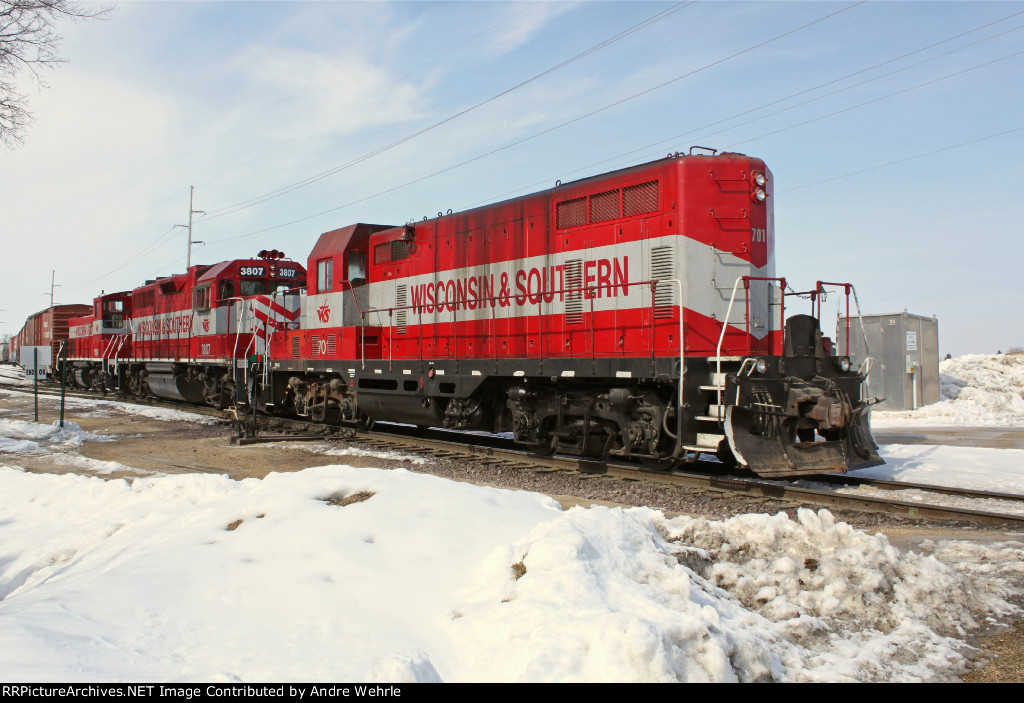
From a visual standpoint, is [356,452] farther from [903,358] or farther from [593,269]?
[903,358]

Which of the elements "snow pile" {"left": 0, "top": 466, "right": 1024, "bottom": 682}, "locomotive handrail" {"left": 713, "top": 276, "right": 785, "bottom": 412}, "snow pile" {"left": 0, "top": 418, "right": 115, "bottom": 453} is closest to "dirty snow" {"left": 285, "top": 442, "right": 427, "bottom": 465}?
"snow pile" {"left": 0, "top": 418, "right": 115, "bottom": 453}

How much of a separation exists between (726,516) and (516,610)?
13.6ft

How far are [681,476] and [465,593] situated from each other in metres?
5.39

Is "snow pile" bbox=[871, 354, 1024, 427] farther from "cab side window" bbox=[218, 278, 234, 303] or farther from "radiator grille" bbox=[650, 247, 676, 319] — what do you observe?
"cab side window" bbox=[218, 278, 234, 303]

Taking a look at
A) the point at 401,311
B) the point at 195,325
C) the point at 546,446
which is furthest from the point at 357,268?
the point at 195,325

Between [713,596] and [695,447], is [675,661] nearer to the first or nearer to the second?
[713,596]

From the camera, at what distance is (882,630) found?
13.0 ft

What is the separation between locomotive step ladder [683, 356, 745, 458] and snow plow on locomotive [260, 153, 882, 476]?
0.06 feet

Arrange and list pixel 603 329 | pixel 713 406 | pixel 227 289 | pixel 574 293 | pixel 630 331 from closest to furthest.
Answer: pixel 713 406, pixel 630 331, pixel 603 329, pixel 574 293, pixel 227 289

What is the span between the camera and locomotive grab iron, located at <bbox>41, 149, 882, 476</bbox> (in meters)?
8.01

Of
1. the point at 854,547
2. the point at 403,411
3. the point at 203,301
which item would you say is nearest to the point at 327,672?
the point at 854,547

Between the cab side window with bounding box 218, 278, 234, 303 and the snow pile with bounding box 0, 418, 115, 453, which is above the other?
the cab side window with bounding box 218, 278, 234, 303

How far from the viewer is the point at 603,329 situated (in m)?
9.43

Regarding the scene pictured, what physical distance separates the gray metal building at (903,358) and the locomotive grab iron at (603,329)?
1158 centimetres
